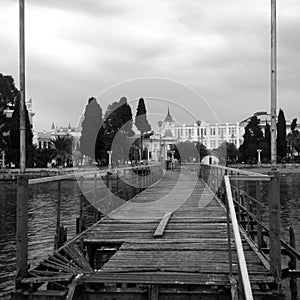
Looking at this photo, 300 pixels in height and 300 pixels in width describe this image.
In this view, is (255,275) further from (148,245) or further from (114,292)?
(148,245)

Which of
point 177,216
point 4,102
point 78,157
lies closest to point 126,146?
point 4,102

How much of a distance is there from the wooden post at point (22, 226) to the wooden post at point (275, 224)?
2.38 metres

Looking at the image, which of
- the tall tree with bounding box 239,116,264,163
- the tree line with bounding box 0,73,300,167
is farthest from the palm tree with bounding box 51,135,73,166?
the tall tree with bounding box 239,116,264,163

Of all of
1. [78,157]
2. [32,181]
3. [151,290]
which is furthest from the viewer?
[78,157]

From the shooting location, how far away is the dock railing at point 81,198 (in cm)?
500

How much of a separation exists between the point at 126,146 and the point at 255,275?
4401 cm

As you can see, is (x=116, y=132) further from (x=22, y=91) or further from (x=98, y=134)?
(x=22, y=91)

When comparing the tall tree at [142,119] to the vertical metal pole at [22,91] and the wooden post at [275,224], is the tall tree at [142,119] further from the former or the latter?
the wooden post at [275,224]

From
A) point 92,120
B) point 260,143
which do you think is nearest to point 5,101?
point 92,120

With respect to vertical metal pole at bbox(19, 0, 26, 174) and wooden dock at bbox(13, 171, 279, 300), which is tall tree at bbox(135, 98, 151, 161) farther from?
Answer: vertical metal pole at bbox(19, 0, 26, 174)

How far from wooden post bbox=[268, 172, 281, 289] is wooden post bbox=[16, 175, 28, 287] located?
238cm

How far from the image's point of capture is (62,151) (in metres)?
78.4

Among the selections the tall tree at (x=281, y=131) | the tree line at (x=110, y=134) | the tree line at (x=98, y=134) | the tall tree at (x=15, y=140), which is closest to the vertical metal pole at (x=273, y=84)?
the tree line at (x=98, y=134)

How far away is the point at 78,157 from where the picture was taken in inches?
2857
